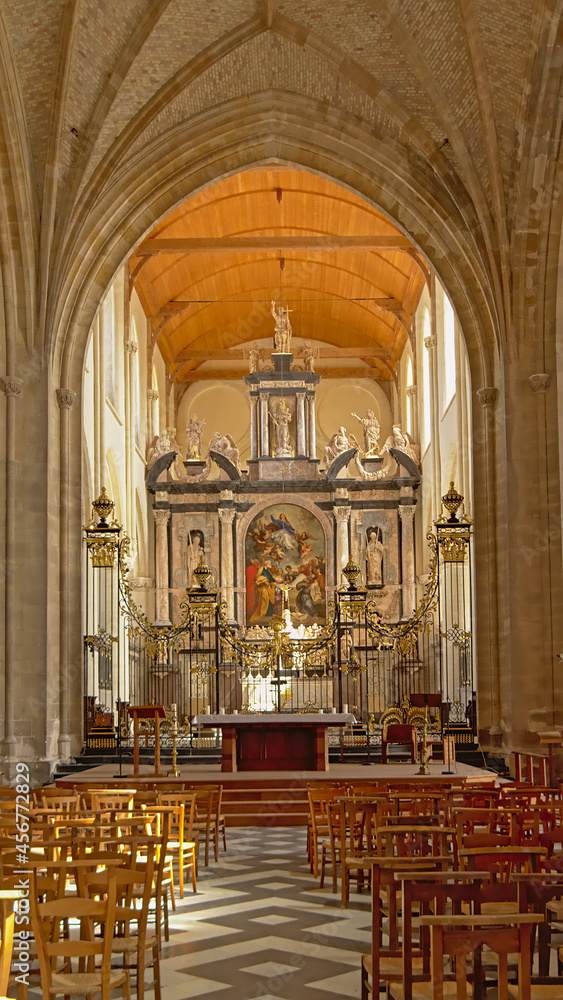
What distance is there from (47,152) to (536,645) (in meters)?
8.90

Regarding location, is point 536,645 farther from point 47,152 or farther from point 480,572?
point 47,152

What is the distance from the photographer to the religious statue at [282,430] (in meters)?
28.3

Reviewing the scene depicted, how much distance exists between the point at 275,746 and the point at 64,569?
11.8 feet

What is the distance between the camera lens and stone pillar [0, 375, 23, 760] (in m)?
14.3

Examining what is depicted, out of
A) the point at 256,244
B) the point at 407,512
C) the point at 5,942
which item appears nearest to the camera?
the point at 5,942

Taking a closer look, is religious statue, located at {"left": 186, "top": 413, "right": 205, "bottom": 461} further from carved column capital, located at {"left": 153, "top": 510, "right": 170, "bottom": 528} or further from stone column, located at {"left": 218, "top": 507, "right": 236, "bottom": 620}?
stone column, located at {"left": 218, "top": 507, "right": 236, "bottom": 620}

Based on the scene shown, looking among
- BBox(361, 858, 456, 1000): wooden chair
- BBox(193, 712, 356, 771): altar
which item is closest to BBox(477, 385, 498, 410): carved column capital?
BBox(193, 712, 356, 771): altar

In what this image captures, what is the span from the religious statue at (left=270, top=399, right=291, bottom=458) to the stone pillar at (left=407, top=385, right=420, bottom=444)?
3.18 meters

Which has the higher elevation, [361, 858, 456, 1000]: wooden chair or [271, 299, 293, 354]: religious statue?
[271, 299, 293, 354]: religious statue

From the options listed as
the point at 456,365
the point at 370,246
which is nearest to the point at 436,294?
the point at 370,246

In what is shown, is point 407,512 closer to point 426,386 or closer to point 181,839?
point 426,386

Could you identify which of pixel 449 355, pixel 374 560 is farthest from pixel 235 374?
pixel 449 355

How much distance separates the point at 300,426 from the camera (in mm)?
28500

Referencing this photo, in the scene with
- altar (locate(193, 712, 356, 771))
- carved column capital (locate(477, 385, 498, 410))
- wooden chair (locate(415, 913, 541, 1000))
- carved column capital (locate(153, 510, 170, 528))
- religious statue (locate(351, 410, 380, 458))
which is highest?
religious statue (locate(351, 410, 380, 458))
